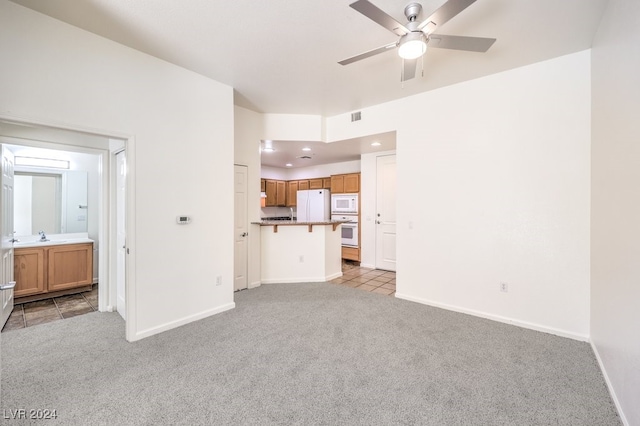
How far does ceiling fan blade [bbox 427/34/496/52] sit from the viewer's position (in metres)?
2.00

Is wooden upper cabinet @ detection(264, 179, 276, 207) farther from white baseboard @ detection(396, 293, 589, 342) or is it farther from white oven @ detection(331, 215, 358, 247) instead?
white baseboard @ detection(396, 293, 589, 342)

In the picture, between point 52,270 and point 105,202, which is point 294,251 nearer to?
point 105,202

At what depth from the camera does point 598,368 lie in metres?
2.23

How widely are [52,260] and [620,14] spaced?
6635 millimetres

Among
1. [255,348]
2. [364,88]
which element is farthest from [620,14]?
[255,348]

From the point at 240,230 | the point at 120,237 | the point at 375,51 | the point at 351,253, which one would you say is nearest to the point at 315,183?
the point at 351,253

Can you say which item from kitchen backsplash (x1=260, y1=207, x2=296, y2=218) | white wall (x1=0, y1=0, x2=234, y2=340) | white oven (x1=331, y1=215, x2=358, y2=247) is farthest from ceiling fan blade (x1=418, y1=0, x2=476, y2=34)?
kitchen backsplash (x1=260, y1=207, x2=296, y2=218)

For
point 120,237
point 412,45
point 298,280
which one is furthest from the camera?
point 298,280

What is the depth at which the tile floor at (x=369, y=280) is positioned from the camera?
14.4 ft

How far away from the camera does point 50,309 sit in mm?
3600

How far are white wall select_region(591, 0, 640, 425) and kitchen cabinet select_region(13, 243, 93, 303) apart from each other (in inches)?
241

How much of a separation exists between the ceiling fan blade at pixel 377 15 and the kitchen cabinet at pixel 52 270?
16.5 ft

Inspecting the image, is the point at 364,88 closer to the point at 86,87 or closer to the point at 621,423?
the point at 86,87

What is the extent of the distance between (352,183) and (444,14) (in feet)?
15.4
